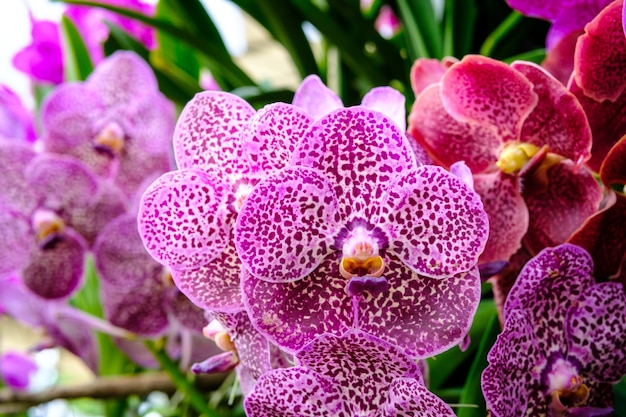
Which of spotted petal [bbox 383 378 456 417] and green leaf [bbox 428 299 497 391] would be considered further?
green leaf [bbox 428 299 497 391]

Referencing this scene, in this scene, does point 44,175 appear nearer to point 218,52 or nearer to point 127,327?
point 127,327

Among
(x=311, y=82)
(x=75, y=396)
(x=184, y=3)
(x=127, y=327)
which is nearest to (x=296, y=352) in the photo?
(x=311, y=82)

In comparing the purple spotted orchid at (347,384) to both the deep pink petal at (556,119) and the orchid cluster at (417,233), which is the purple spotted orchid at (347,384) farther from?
the deep pink petal at (556,119)

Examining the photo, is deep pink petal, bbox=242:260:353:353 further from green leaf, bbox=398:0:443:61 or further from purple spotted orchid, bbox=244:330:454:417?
green leaf, bbox=398:0:443:61

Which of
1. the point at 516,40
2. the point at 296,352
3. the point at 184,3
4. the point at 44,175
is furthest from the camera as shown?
the point at 184,3

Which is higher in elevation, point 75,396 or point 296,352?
point 296,352

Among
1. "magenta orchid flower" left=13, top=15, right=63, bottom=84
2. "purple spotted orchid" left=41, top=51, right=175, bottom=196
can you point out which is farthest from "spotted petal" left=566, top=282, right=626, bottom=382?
"magenta orchid flower" left=13, top=15, right=63, bottom=84
